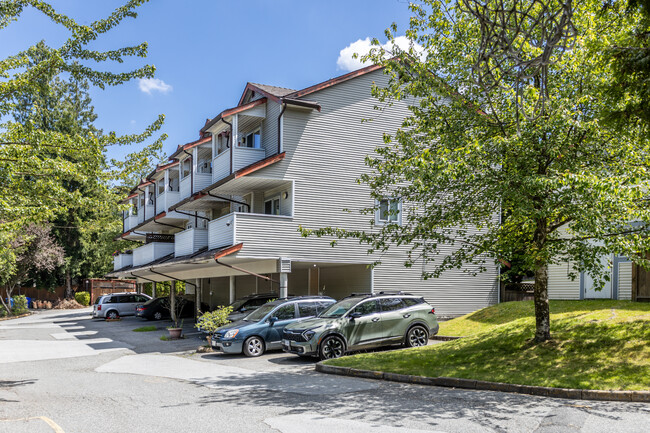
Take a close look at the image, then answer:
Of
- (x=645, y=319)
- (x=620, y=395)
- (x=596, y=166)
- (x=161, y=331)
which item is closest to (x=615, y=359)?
(x=620, y=395)

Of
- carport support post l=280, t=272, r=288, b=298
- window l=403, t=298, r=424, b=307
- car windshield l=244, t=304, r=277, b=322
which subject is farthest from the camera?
carport support post l=280, t=272, r=288, b=298

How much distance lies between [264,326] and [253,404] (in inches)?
292

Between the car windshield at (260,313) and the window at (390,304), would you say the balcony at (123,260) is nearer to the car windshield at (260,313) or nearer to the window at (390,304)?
the car windshield at (260,313)

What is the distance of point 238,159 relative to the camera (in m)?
22.6

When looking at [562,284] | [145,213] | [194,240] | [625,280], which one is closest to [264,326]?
[194,240]

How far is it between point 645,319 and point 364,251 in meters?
11.4

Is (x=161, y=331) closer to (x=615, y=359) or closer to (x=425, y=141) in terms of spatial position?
(x=425, y=141)

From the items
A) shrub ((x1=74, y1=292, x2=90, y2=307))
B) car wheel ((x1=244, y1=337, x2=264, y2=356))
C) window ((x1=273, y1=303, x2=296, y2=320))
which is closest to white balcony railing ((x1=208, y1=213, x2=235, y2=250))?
window ((x1=273, y1=303, x2=296, y2=320))

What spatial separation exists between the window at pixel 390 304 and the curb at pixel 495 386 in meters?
3.43

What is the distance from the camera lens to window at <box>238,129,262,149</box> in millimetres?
24712

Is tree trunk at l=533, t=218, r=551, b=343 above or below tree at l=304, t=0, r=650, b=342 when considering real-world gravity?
below

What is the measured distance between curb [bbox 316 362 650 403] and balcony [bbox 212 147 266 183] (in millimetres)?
11037

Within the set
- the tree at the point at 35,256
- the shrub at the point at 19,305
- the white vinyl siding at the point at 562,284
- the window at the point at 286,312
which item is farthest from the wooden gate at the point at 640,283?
the shrub at the point at 19,305

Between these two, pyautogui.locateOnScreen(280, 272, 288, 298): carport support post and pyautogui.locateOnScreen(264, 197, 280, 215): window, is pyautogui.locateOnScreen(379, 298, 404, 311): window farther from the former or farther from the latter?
pyautogui.locateOnScreen(264, 197, 280, 215): window
